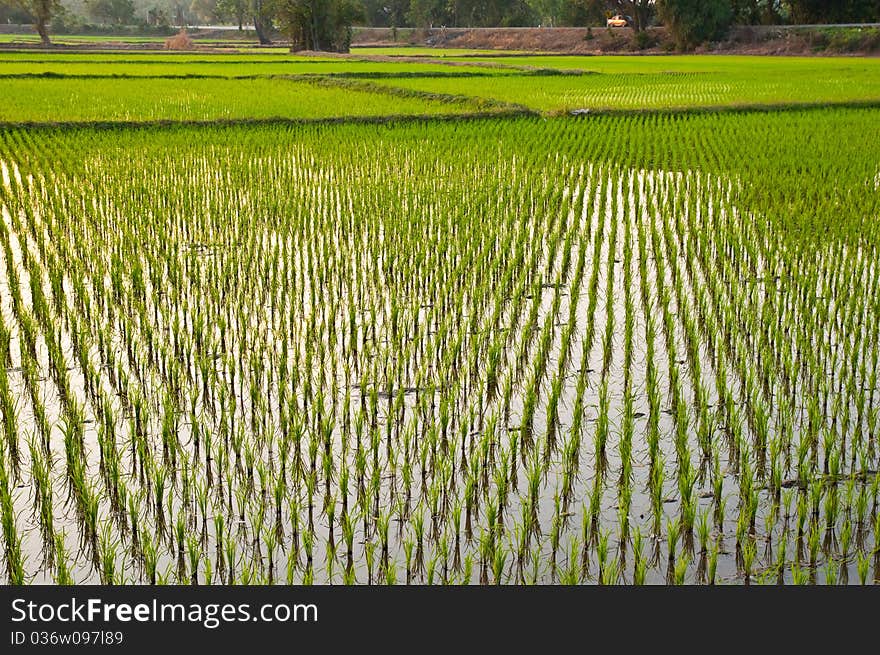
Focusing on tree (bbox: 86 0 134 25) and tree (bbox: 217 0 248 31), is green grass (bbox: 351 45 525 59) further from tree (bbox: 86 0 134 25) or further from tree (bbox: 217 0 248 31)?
tree (bbox: 86 0 134 25)

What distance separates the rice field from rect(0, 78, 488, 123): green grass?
16.7 feet

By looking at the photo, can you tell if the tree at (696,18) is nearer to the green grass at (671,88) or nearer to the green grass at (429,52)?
the green grass at (429,52)

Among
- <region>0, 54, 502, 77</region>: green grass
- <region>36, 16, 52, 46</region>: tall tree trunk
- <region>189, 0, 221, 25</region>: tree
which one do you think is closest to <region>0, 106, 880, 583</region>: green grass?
<region>0, 54, 502, 77</region>: green grass

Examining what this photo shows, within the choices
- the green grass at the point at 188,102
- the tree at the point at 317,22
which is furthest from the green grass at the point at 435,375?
the tree at the point at 317,22

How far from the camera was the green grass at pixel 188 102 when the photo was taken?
48.8 ft

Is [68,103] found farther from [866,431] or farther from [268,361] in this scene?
[866,431]

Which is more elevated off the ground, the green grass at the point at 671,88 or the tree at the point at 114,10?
the tree at the point at 114,10

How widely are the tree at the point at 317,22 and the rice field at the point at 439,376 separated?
3136 cm

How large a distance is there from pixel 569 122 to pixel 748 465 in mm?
11460

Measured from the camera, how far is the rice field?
125 inches

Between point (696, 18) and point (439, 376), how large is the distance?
38.9 meters

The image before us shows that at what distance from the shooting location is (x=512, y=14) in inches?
2264

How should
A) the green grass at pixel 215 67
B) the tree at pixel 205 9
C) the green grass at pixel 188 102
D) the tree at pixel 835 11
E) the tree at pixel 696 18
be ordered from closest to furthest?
the green grass at pixel 188 102, the green grass at pixel 215 67, the tree at pixel 696 18, the tree at pixel 835 11, the tree at pixel 205 9

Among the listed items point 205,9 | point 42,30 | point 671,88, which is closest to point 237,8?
point 42,30
